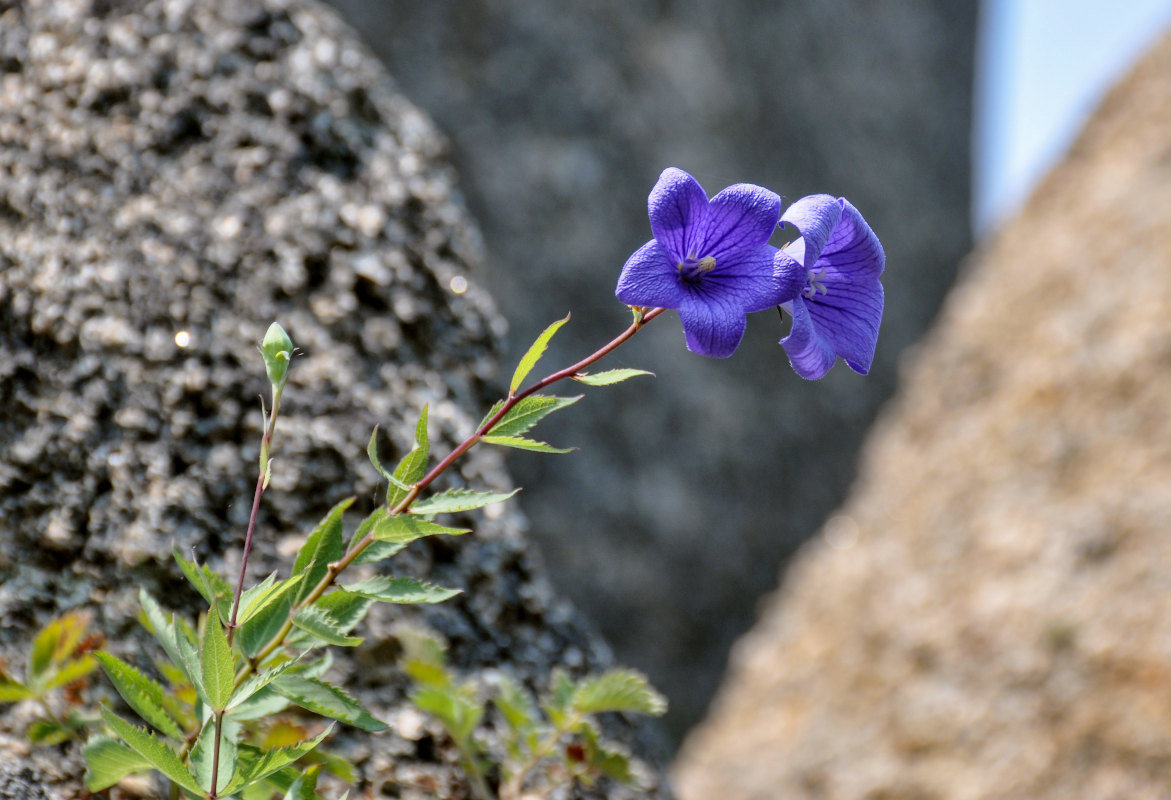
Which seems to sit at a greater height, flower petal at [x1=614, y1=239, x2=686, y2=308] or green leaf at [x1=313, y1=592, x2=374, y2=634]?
flower petal at [x1=614, y1=239, x2=686, y2=308]

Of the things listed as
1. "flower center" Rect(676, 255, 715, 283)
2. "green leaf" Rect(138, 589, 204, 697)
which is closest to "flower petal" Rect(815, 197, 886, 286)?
"flower center" Rect(676, 255, 715, 283)

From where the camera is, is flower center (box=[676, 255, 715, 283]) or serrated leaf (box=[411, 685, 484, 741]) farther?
serrated leaf (box=[411, 685, 484, 741])

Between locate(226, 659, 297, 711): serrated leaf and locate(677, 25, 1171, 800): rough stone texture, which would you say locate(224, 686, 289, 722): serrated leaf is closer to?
locate(226, 659, 297, 711): serrated leaf

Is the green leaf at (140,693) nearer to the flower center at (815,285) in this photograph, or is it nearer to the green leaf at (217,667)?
the green leaf at (217,667)

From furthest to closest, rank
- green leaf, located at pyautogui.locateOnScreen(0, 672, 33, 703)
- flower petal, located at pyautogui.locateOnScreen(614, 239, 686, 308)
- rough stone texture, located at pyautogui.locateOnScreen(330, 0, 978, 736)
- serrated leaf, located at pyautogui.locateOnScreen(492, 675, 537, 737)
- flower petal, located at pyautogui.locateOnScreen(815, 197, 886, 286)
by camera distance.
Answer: rough stone texture, located at pyautogui.locateOnScreen(330, 0, 978, 736) < serrated leaf, located at pyautogui.locateOnScreen(492, 675, 537, 737) < green leaf, located at pyautogui.locateOnScreen(0, 672, 33, 703) < flower petal, located at pyautogui.locateOnScreen(815, 197, 886, 286) < flower petal, located at pyautogui.locateOnScreen(614, 239, 686, 308)

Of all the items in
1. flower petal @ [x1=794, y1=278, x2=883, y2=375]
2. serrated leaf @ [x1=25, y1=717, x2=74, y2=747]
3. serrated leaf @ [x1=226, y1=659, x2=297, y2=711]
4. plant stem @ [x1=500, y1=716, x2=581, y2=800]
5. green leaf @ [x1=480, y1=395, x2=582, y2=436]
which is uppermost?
flower petal @ [x1=794, y1=278, x2=883, y2=375]

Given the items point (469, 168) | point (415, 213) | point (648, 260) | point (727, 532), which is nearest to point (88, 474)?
point (415, 213)

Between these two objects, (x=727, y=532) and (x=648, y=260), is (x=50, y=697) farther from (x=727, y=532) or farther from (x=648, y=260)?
(x=727, y=532)
